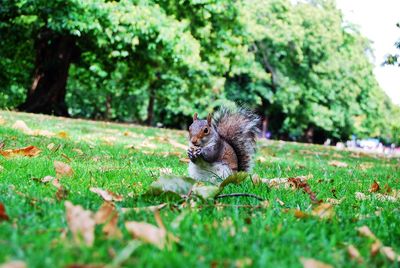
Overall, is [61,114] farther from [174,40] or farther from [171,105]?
[171,105]

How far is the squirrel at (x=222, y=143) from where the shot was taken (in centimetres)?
328

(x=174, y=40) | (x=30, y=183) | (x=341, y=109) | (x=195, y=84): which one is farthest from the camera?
(x=341, y=109)

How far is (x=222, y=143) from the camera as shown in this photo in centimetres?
346

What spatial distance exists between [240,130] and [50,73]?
13730 millimetres

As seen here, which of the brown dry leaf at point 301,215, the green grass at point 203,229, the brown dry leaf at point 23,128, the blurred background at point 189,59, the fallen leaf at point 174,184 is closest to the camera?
the green grass at point 203,229

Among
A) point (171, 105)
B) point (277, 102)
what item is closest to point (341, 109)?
point (277, 102)

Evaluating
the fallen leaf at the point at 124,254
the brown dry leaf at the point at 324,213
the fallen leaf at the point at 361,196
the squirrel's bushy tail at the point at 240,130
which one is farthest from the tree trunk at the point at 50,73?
the fallen leaf at the point at 124,254

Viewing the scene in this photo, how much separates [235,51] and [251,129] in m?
13.1

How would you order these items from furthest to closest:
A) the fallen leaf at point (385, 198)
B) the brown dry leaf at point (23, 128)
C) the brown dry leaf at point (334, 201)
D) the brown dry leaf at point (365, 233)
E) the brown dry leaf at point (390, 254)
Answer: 1. the brown dry leaf at point (23, 128)
2. the fallen leaf at point (385, 198)
3. the brown dry leaf at point (334, 201)
4. the brown dry leaf at point (365, 233)
5. the brown dry leaf at point (390, 254)

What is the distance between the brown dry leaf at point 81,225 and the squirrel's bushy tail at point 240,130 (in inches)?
87.8

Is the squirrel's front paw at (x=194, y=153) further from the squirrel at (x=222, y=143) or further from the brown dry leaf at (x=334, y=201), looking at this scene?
the brown dry leaf at (x=334, y=201)

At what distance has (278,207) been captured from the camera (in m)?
2.14

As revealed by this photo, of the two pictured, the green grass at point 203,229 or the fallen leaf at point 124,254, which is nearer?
the fallen leaf at point 124,254

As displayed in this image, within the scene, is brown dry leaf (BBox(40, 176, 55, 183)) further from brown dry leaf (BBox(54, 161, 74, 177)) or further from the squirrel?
the squirrel
